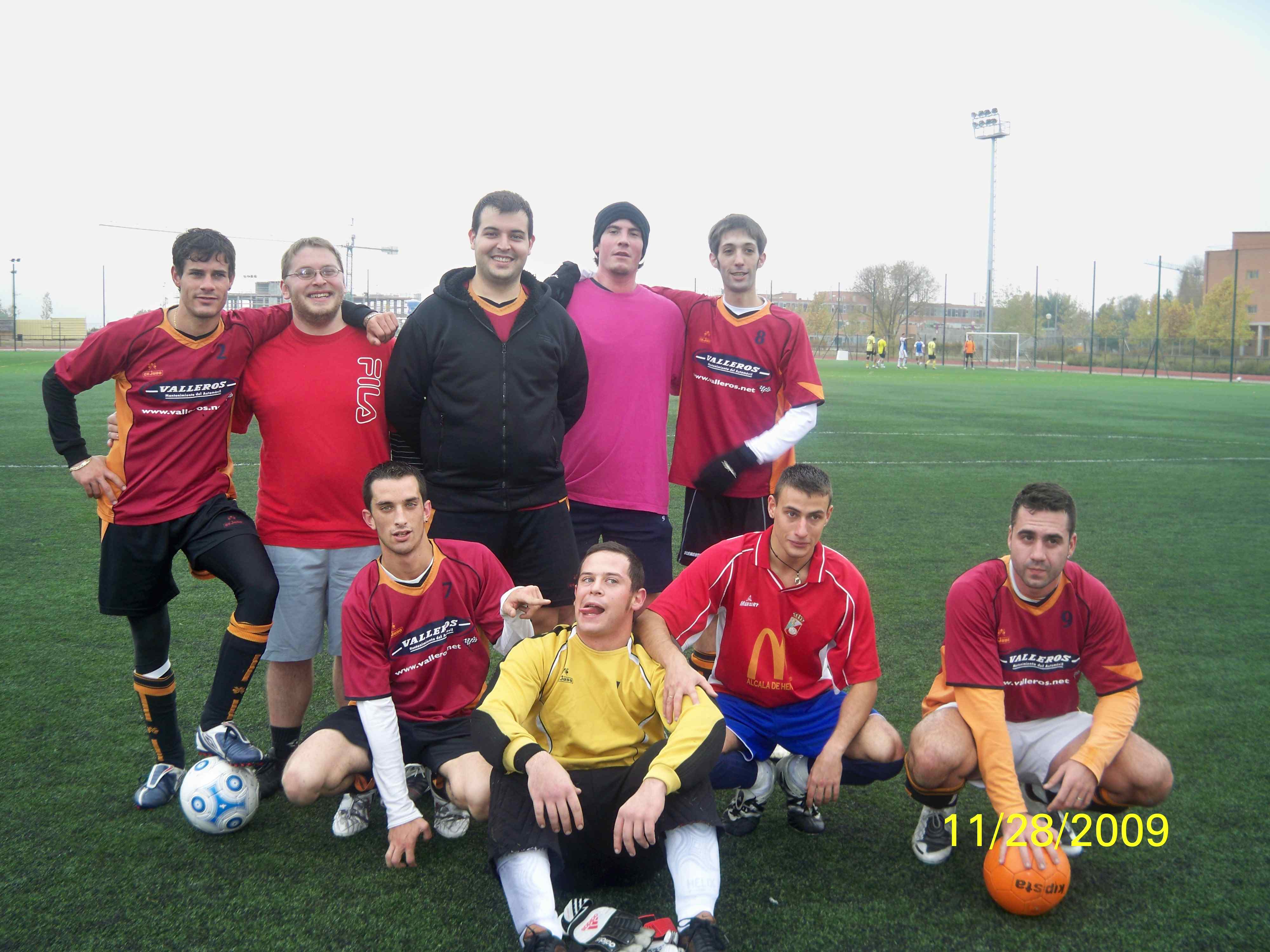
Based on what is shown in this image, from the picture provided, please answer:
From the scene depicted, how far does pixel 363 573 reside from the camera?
337 cm

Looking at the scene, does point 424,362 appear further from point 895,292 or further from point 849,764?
point 895,292

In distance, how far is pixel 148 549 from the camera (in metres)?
3.54

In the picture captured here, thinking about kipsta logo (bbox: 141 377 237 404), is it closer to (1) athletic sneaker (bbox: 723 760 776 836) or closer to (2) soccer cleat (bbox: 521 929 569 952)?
(2) soccer cleat (bbox: 521 929 569 952)

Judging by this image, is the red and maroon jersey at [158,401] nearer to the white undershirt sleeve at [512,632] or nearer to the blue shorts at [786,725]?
the white undershirt sleeve at [512,632]

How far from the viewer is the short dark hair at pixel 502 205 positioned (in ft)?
12.0

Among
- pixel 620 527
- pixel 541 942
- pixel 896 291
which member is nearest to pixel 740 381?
pixel 620 527

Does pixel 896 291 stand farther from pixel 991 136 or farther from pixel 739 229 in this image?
pixel 739 229

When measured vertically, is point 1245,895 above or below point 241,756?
below

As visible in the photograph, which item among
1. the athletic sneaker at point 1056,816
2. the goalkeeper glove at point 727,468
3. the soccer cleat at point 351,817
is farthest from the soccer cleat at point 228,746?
the athletic sneaker at point 1056,816

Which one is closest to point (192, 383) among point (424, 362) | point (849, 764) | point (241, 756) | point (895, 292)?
point (424, 362)

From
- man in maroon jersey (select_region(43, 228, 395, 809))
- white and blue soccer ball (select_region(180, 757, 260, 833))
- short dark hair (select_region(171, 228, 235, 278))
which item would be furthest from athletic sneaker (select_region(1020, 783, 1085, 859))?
short dark hair (select_region(171, 228, 235, 278))

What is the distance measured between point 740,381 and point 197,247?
89.9 inches

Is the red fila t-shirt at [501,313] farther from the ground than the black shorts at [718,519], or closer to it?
farther from the ground

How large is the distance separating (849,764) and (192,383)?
2742 millimetres
